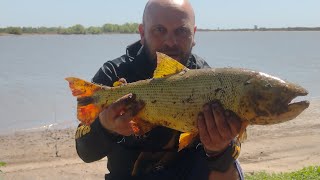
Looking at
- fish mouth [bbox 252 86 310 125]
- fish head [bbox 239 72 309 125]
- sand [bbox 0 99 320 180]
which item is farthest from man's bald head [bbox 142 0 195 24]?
sand [bbox 0 99 320 180]

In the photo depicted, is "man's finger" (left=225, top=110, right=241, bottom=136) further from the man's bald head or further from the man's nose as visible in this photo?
the man's bald head

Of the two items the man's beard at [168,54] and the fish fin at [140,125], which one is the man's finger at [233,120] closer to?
the fish fin at [140,125]

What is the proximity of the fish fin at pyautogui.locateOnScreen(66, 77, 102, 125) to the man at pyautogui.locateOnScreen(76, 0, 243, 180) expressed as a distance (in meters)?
0.19

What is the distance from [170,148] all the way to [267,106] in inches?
53.7

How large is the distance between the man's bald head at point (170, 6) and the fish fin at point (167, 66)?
90 cm

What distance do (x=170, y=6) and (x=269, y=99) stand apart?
151 centimetres

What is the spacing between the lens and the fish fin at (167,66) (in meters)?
3.67

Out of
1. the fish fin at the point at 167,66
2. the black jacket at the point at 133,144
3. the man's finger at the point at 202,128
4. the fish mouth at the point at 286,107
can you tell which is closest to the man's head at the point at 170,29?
the black jacket at the point at 133,144

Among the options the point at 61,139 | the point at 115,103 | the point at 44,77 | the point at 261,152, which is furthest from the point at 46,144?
the point at 44,77

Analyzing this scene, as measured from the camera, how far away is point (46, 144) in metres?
11.4

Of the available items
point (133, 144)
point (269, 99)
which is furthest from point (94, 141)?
point (269, 99)

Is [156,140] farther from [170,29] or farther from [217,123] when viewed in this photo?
[217,123]

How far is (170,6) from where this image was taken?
14.5 feet

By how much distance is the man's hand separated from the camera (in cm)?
341
